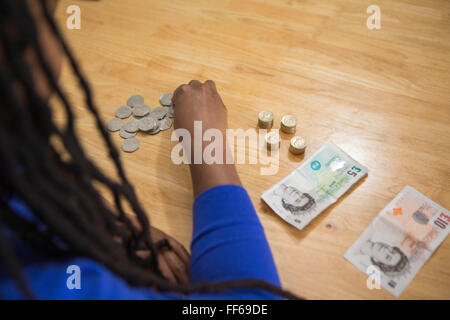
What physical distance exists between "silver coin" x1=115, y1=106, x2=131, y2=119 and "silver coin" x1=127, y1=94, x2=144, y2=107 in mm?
19

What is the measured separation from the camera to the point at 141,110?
1214 millimetres

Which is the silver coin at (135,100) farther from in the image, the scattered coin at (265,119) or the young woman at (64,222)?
the young woman at (64,222)

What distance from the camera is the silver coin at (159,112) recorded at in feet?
3.94

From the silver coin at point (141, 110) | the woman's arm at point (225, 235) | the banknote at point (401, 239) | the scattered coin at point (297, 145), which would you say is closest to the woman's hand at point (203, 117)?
the woman's arm at point (225, 235)

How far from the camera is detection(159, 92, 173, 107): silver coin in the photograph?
123 cm

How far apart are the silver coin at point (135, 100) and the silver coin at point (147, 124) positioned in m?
0.08

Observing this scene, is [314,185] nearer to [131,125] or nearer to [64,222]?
[131,125]

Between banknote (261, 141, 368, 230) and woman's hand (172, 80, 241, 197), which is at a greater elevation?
woman's hand (172, 80, 241, 197)

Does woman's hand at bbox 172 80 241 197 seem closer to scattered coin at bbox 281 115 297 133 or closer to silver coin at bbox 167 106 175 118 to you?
A: silver coin at bbox 167 106 175 118

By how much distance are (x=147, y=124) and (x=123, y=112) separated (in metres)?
0.12

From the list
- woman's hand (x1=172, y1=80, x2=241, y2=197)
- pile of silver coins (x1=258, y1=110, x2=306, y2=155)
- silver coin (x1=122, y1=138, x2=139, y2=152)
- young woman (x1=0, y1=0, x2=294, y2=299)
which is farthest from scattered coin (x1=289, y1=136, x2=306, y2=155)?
silver coin (x1=122, y1=138, x2=139, y2=152)

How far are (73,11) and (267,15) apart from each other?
34.7 inches
